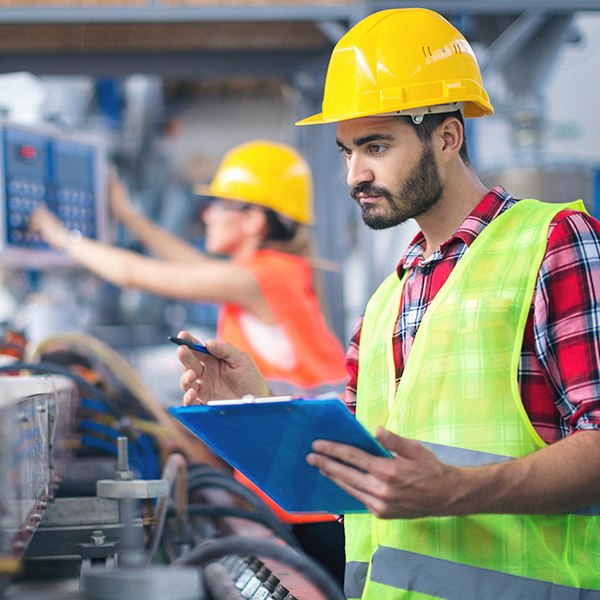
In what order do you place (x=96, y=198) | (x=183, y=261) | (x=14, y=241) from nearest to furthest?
1. (x=14, y=241)
2. (x=96, y=198)
3. (x=183, y=261)

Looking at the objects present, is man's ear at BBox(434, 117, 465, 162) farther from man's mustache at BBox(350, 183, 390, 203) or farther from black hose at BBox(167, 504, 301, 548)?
black hose at BBox(167, 504, 301, 548)

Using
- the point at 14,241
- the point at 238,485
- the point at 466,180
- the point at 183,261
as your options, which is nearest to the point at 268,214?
the point at 183,261

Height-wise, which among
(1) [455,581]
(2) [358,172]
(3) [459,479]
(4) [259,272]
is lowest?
(1) [455,581]

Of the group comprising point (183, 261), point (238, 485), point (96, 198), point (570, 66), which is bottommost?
point (238, 485)

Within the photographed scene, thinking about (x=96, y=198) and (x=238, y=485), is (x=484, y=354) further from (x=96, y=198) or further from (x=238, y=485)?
(x=96, y=198)

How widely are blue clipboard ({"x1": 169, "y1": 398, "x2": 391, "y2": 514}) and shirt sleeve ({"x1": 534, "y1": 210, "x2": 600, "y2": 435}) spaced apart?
0.88 feet

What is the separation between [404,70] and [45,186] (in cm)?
145

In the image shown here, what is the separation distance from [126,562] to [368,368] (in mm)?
461

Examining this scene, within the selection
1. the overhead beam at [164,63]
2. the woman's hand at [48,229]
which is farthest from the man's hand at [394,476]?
the overhead beam at [164,63]

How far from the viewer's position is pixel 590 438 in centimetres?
86

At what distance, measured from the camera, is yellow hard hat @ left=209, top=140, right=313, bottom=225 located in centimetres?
244

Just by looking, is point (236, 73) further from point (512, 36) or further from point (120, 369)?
point (120, 369)

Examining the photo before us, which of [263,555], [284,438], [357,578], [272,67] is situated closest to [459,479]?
[284,438]

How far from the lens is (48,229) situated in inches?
86.0
